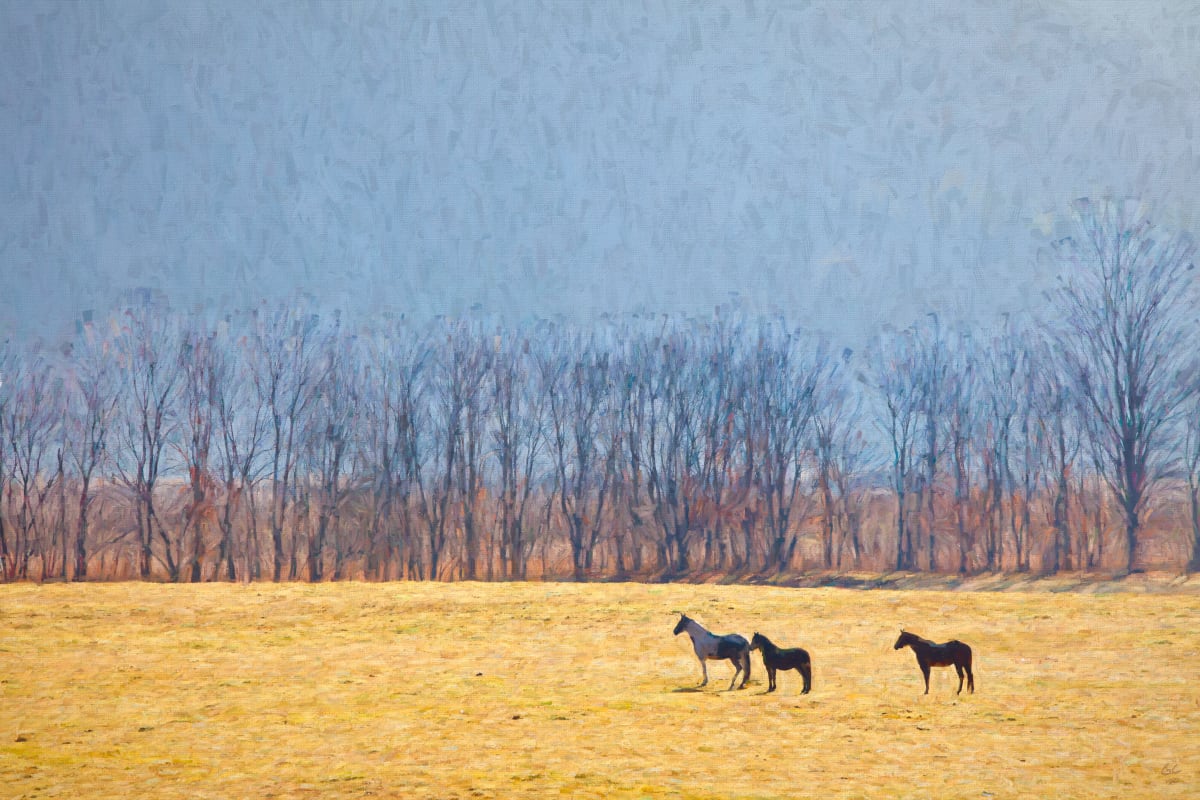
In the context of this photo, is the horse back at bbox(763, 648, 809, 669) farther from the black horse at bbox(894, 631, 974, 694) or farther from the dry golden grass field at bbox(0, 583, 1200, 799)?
the black horse at bbox(894, 631, 974, 694)

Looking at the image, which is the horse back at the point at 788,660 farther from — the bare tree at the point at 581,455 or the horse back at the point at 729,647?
the bare tree at the point at 581,455

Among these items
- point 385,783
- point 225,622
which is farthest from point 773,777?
point 225,622

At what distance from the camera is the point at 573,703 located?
17125 millimetres

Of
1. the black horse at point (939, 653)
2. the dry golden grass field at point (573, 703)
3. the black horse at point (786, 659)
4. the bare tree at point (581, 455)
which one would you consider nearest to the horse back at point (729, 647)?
the black horse at point (786, 659)

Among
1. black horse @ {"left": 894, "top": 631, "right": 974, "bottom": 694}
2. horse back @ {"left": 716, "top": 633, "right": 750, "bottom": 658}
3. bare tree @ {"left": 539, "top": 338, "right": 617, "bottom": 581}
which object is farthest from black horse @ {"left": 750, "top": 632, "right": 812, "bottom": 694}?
bare tree @ {"left": 539, "top": 338, "right": 617, "bottom": 581}

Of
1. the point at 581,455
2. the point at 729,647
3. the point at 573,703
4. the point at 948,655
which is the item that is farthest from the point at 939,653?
the point at 581,455

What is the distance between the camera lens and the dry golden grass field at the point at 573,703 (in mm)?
12031

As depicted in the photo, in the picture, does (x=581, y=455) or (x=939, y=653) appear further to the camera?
(x=581, y=455)

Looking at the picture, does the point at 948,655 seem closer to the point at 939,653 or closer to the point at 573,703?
the point at 939,653

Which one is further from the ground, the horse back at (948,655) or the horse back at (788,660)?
the horse back at (948,655)

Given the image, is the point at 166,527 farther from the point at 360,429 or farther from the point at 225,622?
the point at 225,622

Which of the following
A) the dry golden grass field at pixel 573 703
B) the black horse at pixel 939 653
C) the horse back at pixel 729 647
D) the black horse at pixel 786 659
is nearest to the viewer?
the dry golden grass field at pixel 573 703

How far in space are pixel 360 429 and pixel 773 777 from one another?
4843cm

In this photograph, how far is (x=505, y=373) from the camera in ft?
200
